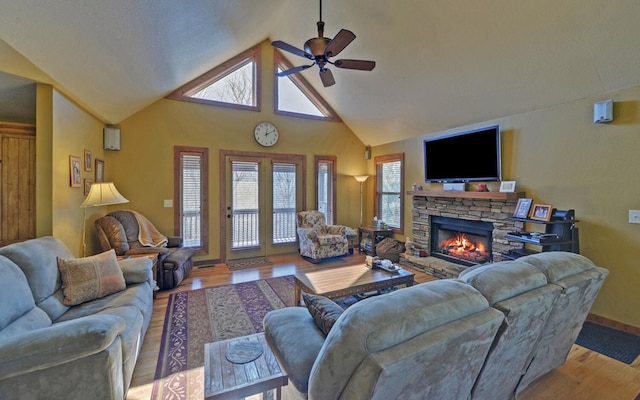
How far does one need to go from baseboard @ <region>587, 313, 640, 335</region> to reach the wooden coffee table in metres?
2.09

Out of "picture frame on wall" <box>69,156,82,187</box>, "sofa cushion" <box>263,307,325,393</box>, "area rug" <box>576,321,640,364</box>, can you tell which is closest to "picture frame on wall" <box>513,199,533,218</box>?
"area rug" <box>576,321,640,364</box>

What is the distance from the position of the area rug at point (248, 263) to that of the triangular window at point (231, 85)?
118 inches

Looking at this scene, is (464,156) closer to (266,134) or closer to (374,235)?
(374,235)

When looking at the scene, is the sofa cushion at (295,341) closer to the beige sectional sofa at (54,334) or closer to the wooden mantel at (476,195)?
the beige sectional sofa at (54,334)

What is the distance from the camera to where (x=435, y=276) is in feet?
14.9

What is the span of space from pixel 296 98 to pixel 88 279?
4.91 meters

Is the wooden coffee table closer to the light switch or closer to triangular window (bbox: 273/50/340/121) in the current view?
the light switch

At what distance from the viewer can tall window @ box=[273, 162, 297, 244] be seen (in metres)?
5.88

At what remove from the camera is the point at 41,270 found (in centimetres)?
209

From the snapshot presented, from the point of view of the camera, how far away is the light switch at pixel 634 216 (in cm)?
284

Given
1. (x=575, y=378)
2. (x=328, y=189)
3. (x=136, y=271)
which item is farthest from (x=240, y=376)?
(x=328, y=189)

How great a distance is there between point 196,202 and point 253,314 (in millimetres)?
2835

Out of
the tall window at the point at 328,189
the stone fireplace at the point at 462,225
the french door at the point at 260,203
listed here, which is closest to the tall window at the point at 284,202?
the french door at the point at 260,203

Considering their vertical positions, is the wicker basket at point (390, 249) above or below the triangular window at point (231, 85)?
below
